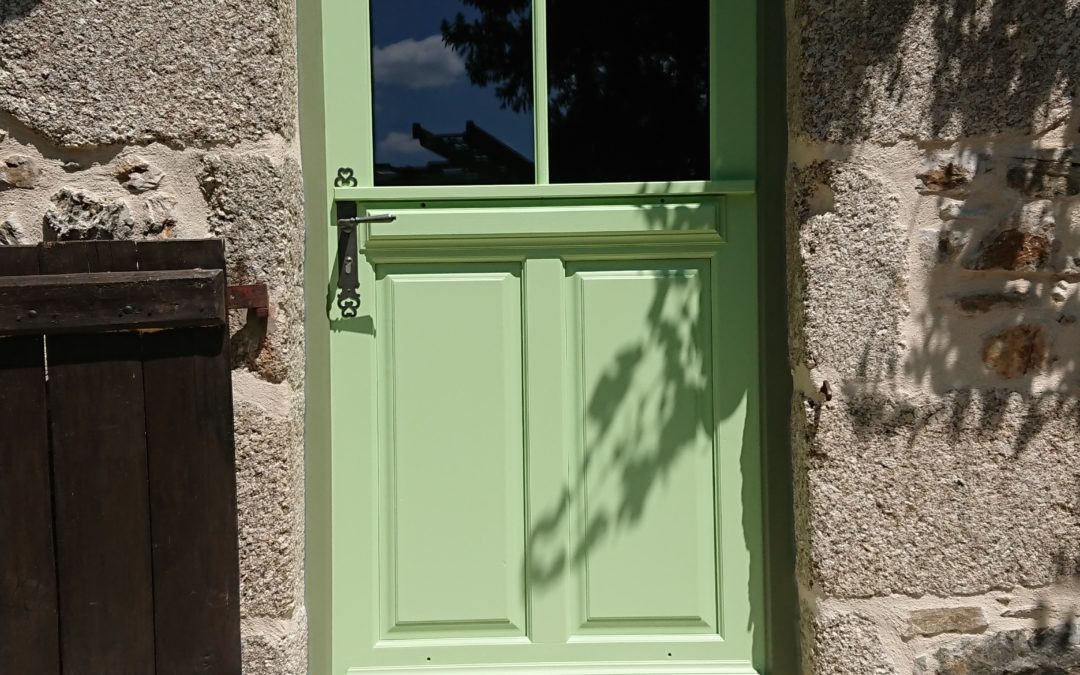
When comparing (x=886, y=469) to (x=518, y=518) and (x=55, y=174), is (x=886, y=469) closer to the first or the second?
(x=518, y=518)

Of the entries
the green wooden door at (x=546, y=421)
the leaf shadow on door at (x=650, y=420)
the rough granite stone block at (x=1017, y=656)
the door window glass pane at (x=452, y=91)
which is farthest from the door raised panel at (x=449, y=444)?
the rough granite stone block at (x=1017, y=656)

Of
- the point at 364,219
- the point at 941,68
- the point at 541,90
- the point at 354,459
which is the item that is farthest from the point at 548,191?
the point at 941,68

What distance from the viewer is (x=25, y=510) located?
1.78 m

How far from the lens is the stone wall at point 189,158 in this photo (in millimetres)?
1933

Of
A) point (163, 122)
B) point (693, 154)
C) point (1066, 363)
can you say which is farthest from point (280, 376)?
point (1066, 363)

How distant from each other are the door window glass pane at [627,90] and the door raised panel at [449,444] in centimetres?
34

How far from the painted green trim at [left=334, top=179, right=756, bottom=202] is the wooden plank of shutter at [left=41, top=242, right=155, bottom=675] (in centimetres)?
59

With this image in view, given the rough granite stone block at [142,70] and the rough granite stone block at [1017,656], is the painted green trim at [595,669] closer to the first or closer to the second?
the rough granite stone block at [1017,656]

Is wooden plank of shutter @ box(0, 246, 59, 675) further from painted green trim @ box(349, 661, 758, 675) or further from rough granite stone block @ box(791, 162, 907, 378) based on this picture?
rough granite stone block @ box(791, 162, 907, 378)

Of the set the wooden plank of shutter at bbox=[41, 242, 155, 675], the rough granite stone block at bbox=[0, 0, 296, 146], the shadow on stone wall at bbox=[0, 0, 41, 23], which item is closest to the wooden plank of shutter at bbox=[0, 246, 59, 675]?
the wooden plank of shutter at bbox=[41, 242, 155, 675]

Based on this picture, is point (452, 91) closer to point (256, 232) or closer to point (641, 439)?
point (256, 232)

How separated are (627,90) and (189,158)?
0.98 m

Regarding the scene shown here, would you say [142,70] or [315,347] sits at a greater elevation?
[142,70]

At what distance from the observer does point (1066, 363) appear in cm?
202
